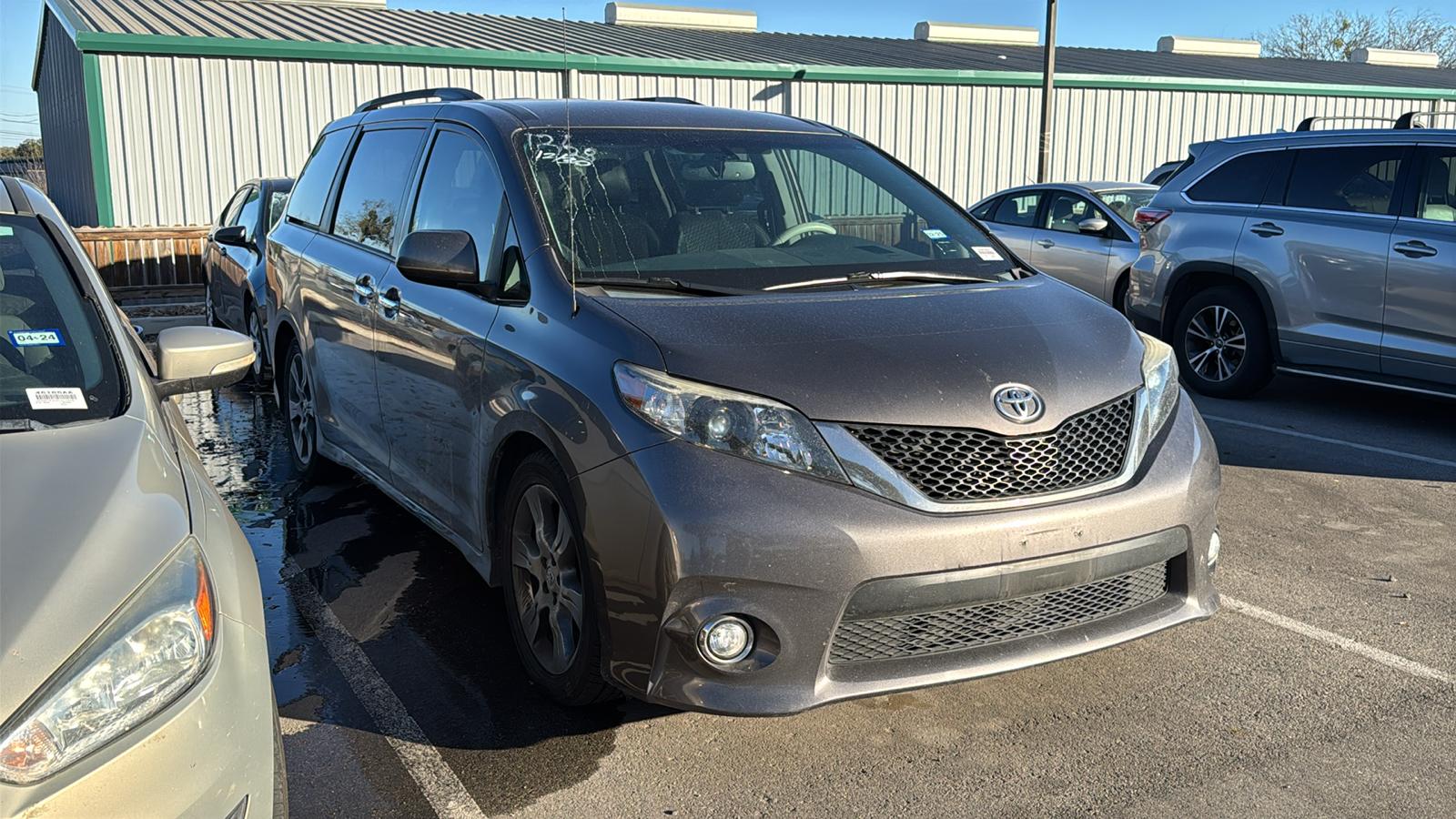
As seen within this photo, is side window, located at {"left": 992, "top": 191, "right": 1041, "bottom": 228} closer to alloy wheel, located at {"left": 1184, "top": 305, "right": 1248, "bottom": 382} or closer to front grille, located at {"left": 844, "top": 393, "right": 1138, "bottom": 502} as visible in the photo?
alloy wheel, located at {"left": 1184, "top": 305, "right": 1248, "bottom": 382}

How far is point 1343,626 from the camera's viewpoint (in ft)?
13.9

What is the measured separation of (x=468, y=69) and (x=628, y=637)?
16420mm

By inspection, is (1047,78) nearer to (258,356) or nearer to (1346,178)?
(1346,178)

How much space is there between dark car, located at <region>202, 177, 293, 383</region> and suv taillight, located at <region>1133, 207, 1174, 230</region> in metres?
5.97

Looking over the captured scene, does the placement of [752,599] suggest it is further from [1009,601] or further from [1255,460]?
[1255,460]

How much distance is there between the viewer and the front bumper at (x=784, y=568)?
2945mm

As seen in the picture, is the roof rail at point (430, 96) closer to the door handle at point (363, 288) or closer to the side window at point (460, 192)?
the side window at point (460, 192)

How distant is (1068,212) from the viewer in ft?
36.9

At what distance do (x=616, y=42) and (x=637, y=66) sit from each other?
10.7 ft

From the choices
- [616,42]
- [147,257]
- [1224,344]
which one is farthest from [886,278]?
[616,42]

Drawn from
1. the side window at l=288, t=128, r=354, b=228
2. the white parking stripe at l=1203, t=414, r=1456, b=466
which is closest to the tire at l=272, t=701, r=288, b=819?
the side window at l=288, t=128, r=354, b=228

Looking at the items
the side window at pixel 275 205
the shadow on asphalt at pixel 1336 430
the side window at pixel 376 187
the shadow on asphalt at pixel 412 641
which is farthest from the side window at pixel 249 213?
the shadow on asphalt at pixel 1336 430

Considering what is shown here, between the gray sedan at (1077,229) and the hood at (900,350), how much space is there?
7.10 m

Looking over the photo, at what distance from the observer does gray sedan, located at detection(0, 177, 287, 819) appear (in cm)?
188
